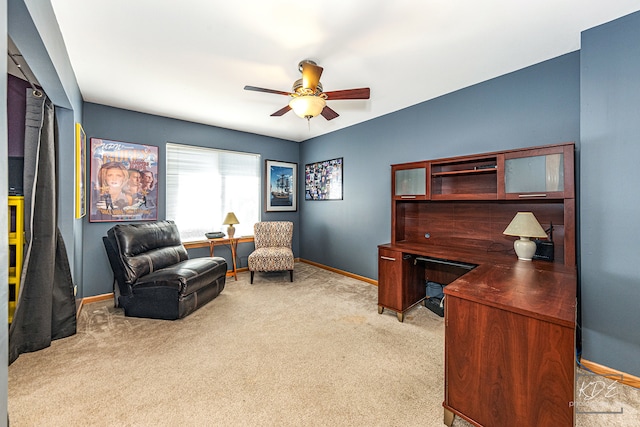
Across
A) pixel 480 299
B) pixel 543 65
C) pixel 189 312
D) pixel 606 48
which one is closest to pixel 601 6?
pixel 606 48

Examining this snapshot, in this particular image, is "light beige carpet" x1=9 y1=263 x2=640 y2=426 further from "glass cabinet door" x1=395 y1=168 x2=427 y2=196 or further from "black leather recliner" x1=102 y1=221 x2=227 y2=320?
"glass cabinet door" x1=395 y1=168 x2=427 y2=196

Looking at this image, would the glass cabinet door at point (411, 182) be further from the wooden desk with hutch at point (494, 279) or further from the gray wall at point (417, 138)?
the gray wall at point (417, 138)

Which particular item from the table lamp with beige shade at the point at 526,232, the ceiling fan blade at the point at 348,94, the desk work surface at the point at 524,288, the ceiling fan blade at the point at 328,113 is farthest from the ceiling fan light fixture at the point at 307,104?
the table lamp with beige shade at the point at 526,232

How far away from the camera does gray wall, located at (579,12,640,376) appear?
1844mm

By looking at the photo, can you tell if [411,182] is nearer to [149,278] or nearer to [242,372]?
[242,372]

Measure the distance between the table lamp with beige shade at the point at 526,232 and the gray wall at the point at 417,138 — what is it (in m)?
0.82

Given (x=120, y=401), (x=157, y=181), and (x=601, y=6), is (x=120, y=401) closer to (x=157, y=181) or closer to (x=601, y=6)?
(x=157, y=181)

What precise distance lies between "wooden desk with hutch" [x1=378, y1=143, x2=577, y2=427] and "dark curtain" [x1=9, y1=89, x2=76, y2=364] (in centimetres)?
310

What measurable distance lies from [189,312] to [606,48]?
436cm

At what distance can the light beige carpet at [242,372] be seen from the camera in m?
1.58

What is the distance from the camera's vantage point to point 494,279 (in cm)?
172

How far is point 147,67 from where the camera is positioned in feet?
8.34

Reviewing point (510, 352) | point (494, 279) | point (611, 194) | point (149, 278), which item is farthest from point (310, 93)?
point (149, 278)

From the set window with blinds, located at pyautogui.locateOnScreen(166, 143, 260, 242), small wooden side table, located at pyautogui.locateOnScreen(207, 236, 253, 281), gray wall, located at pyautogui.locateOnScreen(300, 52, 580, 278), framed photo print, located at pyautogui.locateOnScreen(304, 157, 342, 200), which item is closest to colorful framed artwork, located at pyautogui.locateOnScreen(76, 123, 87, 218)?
window with blinds, located at pyautogui.locateOnScreen(166, 143, 260, 242)
